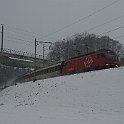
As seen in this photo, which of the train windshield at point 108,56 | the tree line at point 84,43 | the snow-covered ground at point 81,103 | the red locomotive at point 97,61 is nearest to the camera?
the snow-covered ground at point 81,103

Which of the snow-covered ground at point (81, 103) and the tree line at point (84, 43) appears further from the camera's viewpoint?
the tree line at point (84, 43)

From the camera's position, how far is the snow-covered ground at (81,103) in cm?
1830

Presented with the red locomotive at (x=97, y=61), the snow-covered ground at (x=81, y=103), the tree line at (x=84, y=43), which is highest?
the tree line at (x=84, y=43)

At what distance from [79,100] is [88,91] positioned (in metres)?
1.39

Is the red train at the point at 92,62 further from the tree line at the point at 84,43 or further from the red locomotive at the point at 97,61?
the tree line at the point at 84,43

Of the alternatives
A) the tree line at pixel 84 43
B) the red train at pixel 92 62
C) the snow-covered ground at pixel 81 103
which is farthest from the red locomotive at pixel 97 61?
the tree line at pixel 84 43

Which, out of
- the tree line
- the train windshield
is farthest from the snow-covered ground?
the tree line

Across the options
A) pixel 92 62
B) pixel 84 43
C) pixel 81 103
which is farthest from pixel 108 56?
pixel 84 43

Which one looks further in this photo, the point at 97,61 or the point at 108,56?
the point at 108,56

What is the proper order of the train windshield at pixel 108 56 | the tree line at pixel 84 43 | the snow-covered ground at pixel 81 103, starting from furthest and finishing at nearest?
the tree line at pixel 84 43 < the train windshield at pixel 108 56 < the snow-covered ground at pixel 81 103

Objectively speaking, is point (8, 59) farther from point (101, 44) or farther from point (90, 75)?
point (90, 75)

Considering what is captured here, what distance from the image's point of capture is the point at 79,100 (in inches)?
1033

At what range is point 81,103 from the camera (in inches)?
992

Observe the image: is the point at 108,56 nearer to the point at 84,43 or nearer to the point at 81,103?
the point at 81,103
